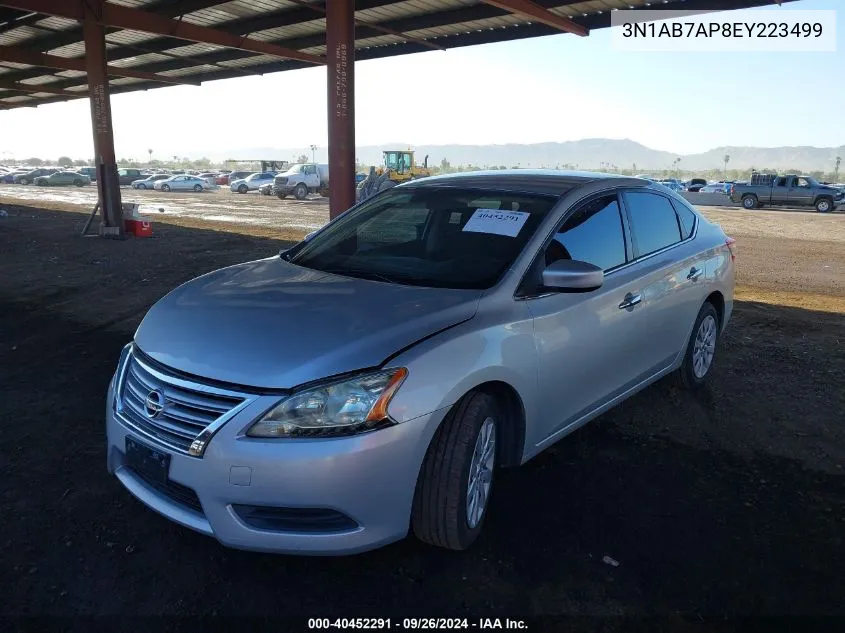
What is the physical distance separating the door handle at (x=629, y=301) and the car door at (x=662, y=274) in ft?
0.29

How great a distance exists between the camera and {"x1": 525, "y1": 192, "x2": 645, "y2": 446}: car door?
9.93 ft

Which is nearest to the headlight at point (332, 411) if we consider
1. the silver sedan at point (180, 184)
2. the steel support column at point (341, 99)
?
the steel support column at point (341, 99)

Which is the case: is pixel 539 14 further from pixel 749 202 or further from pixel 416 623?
pixel 749 202

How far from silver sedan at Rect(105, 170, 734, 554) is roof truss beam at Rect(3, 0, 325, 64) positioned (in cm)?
1230

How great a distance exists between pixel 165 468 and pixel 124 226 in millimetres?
14166

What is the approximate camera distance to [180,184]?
45406 mm

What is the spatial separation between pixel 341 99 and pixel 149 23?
7088 millimetres

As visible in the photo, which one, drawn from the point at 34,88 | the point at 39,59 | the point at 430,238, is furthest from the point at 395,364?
the point at 34,88

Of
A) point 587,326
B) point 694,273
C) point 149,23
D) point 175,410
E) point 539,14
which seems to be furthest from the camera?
point 149,23

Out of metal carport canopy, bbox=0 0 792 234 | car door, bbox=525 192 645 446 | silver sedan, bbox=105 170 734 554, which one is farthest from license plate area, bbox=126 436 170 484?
metal carport canopy, bbox=0 0 792 234

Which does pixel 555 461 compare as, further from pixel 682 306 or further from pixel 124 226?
pixel 124 226

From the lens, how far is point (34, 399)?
174 inches

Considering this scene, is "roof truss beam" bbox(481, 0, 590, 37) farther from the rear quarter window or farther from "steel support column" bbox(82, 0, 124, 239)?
"steel support column" bbox(82, 0, 124, 239)

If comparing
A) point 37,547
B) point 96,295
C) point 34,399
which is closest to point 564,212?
point 37,547
